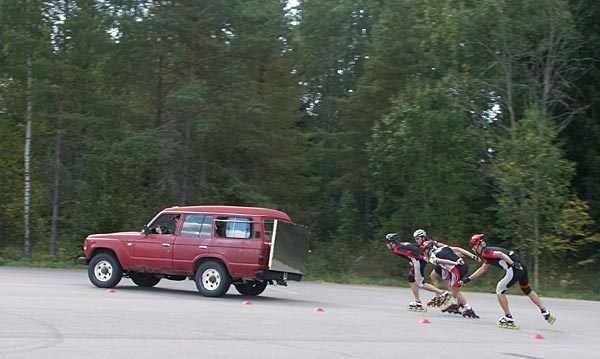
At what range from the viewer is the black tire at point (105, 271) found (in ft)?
59.4

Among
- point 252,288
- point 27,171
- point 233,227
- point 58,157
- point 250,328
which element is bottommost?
point 252,288

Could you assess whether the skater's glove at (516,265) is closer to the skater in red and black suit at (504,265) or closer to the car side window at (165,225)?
the skater in red and black suit at (504,265)

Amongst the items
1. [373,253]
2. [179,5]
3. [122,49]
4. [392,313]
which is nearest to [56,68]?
[122,49]

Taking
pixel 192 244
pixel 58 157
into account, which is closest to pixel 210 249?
pixel 192 244

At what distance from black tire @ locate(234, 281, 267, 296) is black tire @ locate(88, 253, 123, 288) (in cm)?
291

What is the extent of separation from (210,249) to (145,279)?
2.95 metres

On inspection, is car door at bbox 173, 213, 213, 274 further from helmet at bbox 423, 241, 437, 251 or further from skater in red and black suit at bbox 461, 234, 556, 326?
skater in red and black suit at bbox 461, 234, 556, 326

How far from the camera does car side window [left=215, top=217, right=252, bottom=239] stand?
17.2m

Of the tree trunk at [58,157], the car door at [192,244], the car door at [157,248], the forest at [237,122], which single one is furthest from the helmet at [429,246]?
the tree trunk at [58,157]

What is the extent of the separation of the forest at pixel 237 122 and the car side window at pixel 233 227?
42.8ft

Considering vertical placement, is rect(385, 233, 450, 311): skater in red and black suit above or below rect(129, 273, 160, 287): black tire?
above

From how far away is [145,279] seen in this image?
19344 mm

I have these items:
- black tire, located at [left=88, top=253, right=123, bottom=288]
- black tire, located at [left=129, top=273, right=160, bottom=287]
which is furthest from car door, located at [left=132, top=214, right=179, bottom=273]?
black tire, located at [left=129, top=273, right=160, bottom=287]

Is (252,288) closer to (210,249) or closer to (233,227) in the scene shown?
(210,249)
